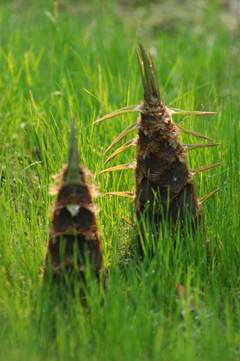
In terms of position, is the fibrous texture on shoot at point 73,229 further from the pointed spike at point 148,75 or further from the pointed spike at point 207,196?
the pointed spike at point 207,196

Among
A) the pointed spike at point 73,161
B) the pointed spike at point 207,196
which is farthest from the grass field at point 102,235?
the pointed spike at point 73,161

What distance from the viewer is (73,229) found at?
2908 millimetres

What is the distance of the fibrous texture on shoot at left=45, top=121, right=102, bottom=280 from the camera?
2896 millimetres

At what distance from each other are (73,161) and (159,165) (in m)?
0.48

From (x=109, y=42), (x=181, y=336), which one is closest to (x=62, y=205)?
(x=181, y=336)

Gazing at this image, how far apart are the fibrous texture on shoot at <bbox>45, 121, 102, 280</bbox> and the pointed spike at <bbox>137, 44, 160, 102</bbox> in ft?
1.33

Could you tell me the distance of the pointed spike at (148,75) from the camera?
3.07 m

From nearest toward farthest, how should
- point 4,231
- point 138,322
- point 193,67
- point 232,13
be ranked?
point 138,322, point 4,231, point 193,67, point 232,13

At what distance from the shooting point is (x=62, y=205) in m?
2.91

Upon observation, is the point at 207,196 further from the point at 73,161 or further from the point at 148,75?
the point at 73,161

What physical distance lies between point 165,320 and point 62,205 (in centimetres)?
48

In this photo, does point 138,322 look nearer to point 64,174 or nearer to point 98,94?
point 64,174

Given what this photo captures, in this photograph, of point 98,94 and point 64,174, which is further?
point 98,94

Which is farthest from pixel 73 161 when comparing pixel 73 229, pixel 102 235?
pixel 102 235
